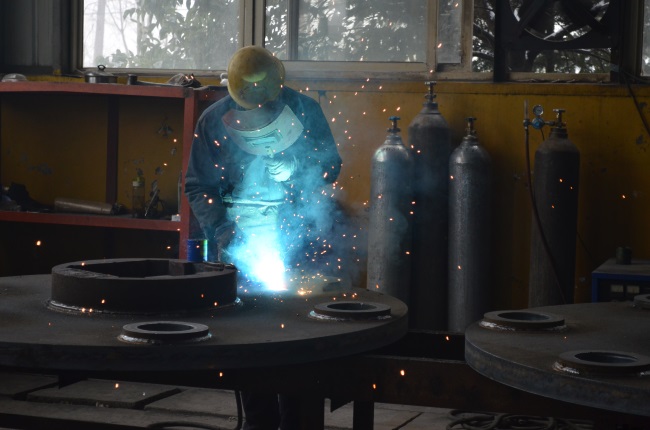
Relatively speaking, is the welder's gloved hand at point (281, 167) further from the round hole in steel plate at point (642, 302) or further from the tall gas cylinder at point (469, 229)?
the round hole in steel plate at point (642, 302)

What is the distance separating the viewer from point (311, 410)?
7.39 feet

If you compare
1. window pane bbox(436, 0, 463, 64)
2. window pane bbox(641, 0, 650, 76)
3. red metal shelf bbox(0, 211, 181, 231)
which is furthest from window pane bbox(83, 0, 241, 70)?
window pane bbox(641, 0, 650, 76)

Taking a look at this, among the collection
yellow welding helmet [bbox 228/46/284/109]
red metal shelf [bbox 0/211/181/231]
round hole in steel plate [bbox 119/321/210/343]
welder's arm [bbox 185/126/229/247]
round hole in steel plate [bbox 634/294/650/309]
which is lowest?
round hole in steel plate [bbox 119/321/210/343]

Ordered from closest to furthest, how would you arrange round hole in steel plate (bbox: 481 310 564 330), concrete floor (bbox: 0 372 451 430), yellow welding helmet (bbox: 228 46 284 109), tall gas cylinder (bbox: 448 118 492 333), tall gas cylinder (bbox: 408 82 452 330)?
round hole in steel plate (bbox: 481 310 564 330)
yellow welding helmet (bbox: 228 46 284 109)
concrete floor (bbox: 0 372 451 430)
tall gas cylinder (bbox: 448 118 492 333)
tall gas cylinder (bbox: 408 82 452 330)

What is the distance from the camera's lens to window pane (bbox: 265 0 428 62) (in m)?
5.17

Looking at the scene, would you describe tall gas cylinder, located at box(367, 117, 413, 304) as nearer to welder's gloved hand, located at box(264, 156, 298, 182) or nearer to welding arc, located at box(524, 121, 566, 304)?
welding arc, located at box(524, 121, 566, 304)

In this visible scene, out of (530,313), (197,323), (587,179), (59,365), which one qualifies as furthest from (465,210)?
(59,365)

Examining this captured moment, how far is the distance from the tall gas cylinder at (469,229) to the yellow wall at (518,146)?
0.33 ft

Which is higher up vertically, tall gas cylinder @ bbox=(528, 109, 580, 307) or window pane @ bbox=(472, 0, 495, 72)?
window pane @ bbox=(472, 0, 495, 72)

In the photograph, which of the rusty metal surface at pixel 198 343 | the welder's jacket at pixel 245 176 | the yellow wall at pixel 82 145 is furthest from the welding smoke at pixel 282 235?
the yellow wall at pixel 82 145

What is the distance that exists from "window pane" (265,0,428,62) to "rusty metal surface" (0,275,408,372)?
108 inches

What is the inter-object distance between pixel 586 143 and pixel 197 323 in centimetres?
291

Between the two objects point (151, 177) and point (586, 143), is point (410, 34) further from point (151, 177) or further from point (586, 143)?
point (151, 177)

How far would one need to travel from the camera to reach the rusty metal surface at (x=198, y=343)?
83.0 inches
